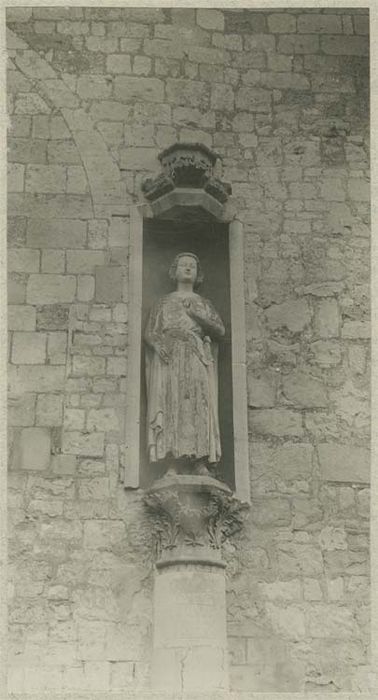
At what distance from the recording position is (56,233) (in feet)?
26.5

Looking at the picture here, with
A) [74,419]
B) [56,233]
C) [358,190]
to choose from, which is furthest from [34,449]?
[358,190]

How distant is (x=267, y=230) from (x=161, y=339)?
112cm

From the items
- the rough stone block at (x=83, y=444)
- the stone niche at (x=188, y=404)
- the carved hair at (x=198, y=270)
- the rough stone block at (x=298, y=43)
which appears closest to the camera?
the stone niche at (x=188, y=404)

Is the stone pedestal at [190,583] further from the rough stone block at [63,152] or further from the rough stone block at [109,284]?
the rough stone block at [63,152]

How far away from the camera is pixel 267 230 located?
8.23 metres

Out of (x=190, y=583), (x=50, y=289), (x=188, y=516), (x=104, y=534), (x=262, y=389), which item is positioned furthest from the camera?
(x=50, y=289)

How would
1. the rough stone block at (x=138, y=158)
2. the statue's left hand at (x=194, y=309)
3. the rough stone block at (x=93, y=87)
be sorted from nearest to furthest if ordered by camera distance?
the statue's left hand at (x=194, y=309), the rough stone block at (x=138, y=158), the rough stone block at (x=93, y=87)

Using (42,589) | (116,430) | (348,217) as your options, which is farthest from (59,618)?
(348,217)

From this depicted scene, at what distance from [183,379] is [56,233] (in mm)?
1351

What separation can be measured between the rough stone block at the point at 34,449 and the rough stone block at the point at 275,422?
126cm

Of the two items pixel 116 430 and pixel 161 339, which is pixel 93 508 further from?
pixel 161 339

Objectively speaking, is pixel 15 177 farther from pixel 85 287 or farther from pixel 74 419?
pixel 74 419

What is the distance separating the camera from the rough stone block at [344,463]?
25.1 feet

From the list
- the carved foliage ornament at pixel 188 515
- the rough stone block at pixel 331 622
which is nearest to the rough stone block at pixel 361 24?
the carved foliage ornament at pixel 188 515
